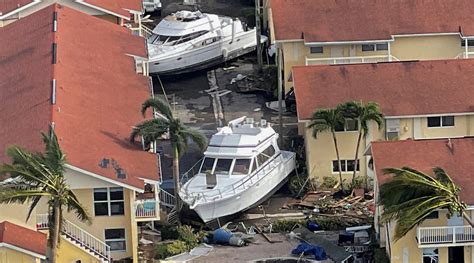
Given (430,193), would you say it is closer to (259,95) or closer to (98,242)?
(98,242)

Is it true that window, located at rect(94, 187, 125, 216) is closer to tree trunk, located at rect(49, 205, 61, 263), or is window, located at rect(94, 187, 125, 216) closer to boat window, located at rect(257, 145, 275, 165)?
tree trunk, located at rect(49, 205, 61, 263)

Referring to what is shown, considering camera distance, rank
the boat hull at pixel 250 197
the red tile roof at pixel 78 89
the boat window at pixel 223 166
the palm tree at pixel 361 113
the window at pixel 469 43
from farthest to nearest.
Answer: the window at pixel 469 43 < the palm tree at pixel 361 113 < the boat window at pixel 223 166 < the boat hull at pixel 250 197 < the red tile roof at pixel 78 89

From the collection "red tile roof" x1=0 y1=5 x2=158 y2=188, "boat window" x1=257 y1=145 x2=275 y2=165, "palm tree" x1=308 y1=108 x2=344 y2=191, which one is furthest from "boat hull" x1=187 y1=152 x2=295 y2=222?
"red tile roof" x1=0 y1=5 x2=158 y2=188

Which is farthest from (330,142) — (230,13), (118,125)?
(230,13)

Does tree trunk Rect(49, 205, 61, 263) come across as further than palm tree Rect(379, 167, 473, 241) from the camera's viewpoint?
No

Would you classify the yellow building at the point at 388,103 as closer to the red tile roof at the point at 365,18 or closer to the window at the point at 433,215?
the red tile roof at the point at 365,18

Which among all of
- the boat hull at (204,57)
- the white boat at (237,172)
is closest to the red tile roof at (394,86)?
the white boat at (237,172)

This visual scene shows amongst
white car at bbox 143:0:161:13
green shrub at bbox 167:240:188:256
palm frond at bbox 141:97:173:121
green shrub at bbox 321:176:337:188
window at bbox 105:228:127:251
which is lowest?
green shrub at bbox 167:240:188:256
